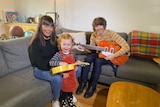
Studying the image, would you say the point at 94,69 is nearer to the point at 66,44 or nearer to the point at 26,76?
the point at 66,44

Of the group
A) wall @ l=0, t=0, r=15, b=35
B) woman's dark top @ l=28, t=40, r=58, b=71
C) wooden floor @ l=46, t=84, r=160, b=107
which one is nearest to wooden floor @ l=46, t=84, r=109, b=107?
wooden floor @ l=46, t=84, r=160, b=107

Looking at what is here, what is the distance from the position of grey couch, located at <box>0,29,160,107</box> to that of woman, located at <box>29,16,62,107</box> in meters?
0.07

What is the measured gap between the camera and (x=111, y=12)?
2.72 metres

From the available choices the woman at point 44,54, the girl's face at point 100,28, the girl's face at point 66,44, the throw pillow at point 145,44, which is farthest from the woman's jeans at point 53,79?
the throw pillow at point 145,44

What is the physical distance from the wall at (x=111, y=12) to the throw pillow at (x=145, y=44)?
285 millimetres

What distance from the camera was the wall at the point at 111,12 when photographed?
8.04 ft

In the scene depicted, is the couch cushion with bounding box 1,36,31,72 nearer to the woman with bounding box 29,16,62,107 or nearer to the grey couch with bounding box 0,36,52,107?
the grey couch with bounding box 0,36,52,107

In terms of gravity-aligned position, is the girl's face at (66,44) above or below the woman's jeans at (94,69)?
above

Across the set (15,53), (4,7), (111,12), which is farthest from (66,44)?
(4,7)

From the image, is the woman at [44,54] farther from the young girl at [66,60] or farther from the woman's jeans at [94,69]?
the woman's jeans at [94,69]

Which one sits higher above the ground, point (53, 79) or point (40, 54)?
point (40, 54)

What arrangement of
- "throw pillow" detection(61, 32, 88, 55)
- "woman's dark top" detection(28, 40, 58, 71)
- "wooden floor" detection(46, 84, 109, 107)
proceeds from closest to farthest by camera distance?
"woman's dark top" detection(28, 40, 58, 71) < "wooden floor" detection(46, 84, 109, 107) < "throw pillow" detection(61, 32, 88, 55)

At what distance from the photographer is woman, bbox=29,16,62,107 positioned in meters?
1.53

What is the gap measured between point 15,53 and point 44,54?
440mm
